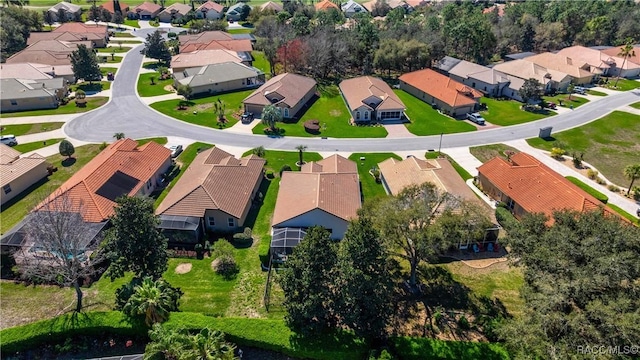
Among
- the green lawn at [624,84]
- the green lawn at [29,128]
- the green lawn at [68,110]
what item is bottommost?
the green lawn at [624,84]

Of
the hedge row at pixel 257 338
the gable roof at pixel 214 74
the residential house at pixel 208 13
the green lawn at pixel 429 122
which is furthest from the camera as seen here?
the residential house at pixel 208 13

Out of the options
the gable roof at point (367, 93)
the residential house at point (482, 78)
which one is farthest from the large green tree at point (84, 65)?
the residential house at point (482, 78)

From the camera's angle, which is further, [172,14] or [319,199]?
[172,14]

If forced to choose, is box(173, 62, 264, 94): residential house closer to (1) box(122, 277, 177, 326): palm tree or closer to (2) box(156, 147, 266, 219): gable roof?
(2) box(156, 147, 266, 219): gable roof

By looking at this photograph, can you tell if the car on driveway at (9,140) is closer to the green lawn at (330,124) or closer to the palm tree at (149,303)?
the green lawn at (330,124)

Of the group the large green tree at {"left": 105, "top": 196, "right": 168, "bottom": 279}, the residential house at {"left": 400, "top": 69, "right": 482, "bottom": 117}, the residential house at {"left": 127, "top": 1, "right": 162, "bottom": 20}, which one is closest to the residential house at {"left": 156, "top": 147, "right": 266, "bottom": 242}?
the large green tree at {"left": 105, "top": 196, "right": 168, "bottom": 279}

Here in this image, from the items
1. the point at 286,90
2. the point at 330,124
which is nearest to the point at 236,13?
the point at 286,90

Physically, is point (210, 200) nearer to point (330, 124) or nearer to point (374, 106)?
point (330, 124)
